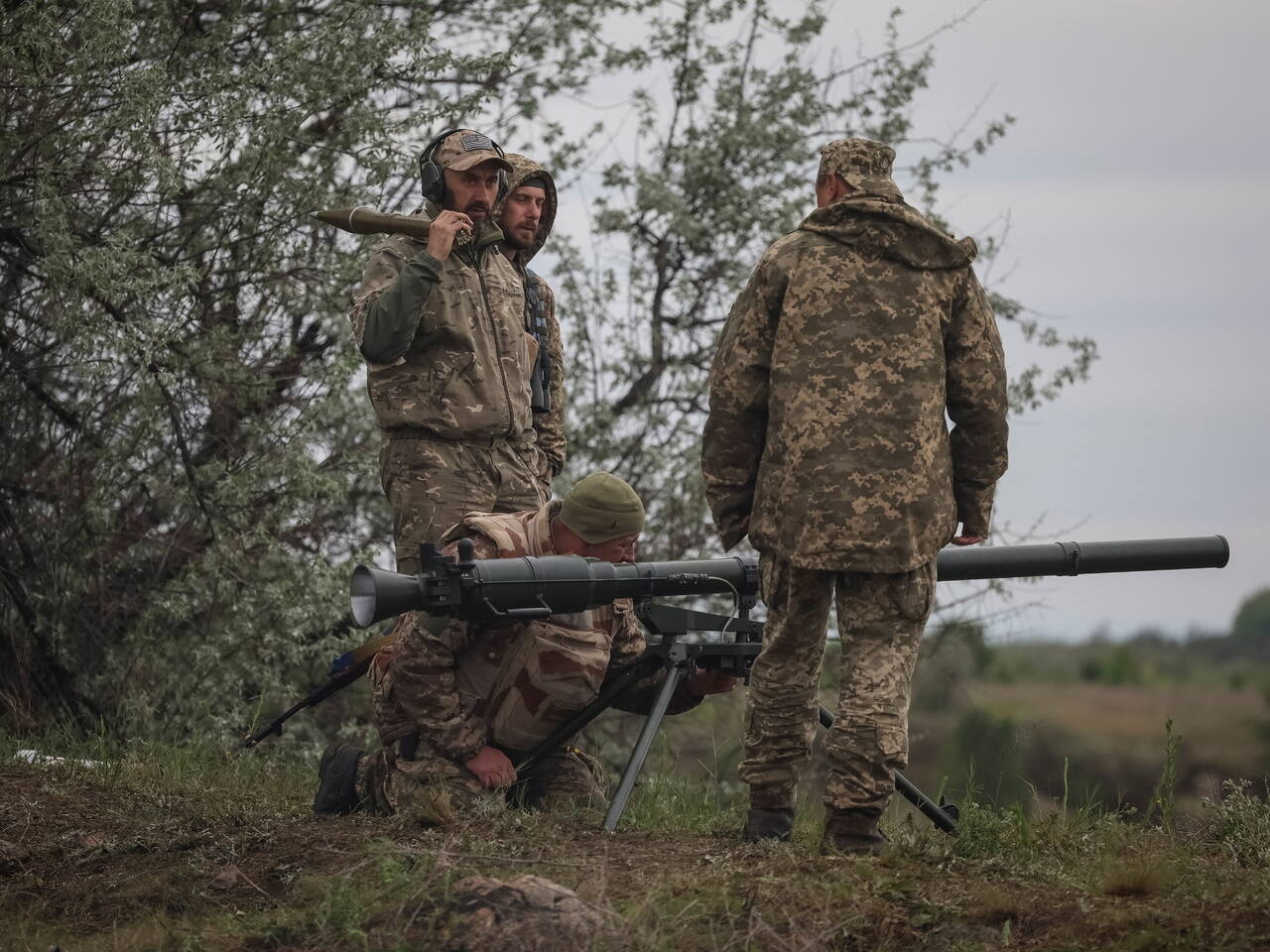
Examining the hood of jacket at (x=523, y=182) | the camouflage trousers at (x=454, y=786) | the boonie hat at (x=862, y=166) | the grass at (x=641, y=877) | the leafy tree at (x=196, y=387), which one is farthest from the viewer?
the leafy tree at (x=196, y=387)

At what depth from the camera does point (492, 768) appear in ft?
18.9

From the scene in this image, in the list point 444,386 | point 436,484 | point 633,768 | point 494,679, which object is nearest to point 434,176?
point 444,386

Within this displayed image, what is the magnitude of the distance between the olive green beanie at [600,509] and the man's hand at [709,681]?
0.61m

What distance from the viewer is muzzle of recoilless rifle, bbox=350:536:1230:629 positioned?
5.17 meters

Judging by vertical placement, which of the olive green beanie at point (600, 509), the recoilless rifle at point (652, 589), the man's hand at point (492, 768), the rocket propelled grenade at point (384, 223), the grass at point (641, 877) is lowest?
the grass at point (641, 877)

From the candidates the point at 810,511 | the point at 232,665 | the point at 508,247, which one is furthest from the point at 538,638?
the point at 232,665

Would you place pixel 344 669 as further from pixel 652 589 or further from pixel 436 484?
pixel 652 589

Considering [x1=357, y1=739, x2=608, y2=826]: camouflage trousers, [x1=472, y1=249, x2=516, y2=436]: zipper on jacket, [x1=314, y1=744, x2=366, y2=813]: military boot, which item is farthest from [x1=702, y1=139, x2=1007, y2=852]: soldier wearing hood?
[x1=314, y1=744, x2=366, y2=813]: military boot

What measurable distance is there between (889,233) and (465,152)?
6.38 feet

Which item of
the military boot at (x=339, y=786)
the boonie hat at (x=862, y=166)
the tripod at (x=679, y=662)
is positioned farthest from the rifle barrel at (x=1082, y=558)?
the military boot at (x=339, y=786)

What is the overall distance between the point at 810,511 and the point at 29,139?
17.0 ft

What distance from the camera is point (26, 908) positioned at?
506 cm

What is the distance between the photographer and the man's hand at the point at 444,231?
6055mm

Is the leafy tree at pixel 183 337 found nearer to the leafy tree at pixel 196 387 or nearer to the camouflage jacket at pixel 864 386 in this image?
the leafy tree at pixel 196 387
